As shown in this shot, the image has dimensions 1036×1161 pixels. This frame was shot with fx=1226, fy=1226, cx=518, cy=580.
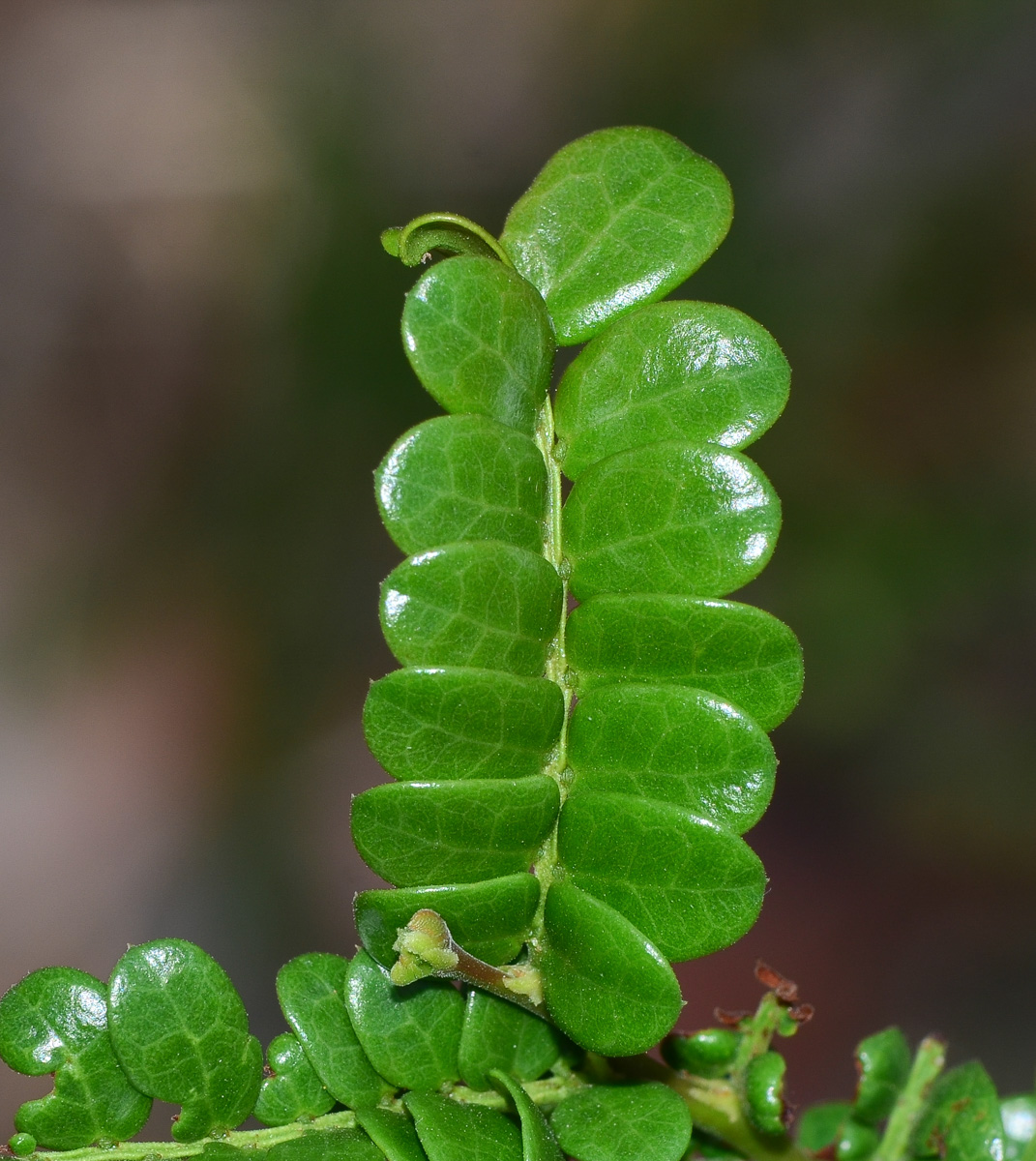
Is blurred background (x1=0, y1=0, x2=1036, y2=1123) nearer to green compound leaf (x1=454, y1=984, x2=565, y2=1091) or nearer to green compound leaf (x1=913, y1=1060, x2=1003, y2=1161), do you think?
green compound leaf (x1=913, y1=1060, x2=1003, y2=1161)

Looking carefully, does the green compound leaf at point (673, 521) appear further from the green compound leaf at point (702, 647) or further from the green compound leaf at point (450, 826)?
the green compound leaf at point (450, 826)

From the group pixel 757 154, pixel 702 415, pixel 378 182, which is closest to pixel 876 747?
pixel 757 154

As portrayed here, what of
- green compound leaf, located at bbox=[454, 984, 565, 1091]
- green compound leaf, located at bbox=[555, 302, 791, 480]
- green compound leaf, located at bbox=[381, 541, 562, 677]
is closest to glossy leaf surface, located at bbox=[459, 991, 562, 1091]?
green compound leaf, located at bbox=[454, 984, 565, 1091]

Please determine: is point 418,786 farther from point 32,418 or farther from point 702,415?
point 32,418

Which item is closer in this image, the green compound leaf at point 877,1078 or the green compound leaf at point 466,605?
the green compound leaf at point 466,605

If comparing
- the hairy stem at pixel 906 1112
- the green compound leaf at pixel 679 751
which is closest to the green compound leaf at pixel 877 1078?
the hairy stem at pixel 906 1112

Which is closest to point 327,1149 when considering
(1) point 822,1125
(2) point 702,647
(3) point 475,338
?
(2) point 702,647

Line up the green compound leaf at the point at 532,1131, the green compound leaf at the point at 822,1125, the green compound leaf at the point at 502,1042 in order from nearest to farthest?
the green compound leaf at the point at 532,1131 → the green compound leaf at the point at 502,1042 → the green compound leaf at the point at 822,1125
